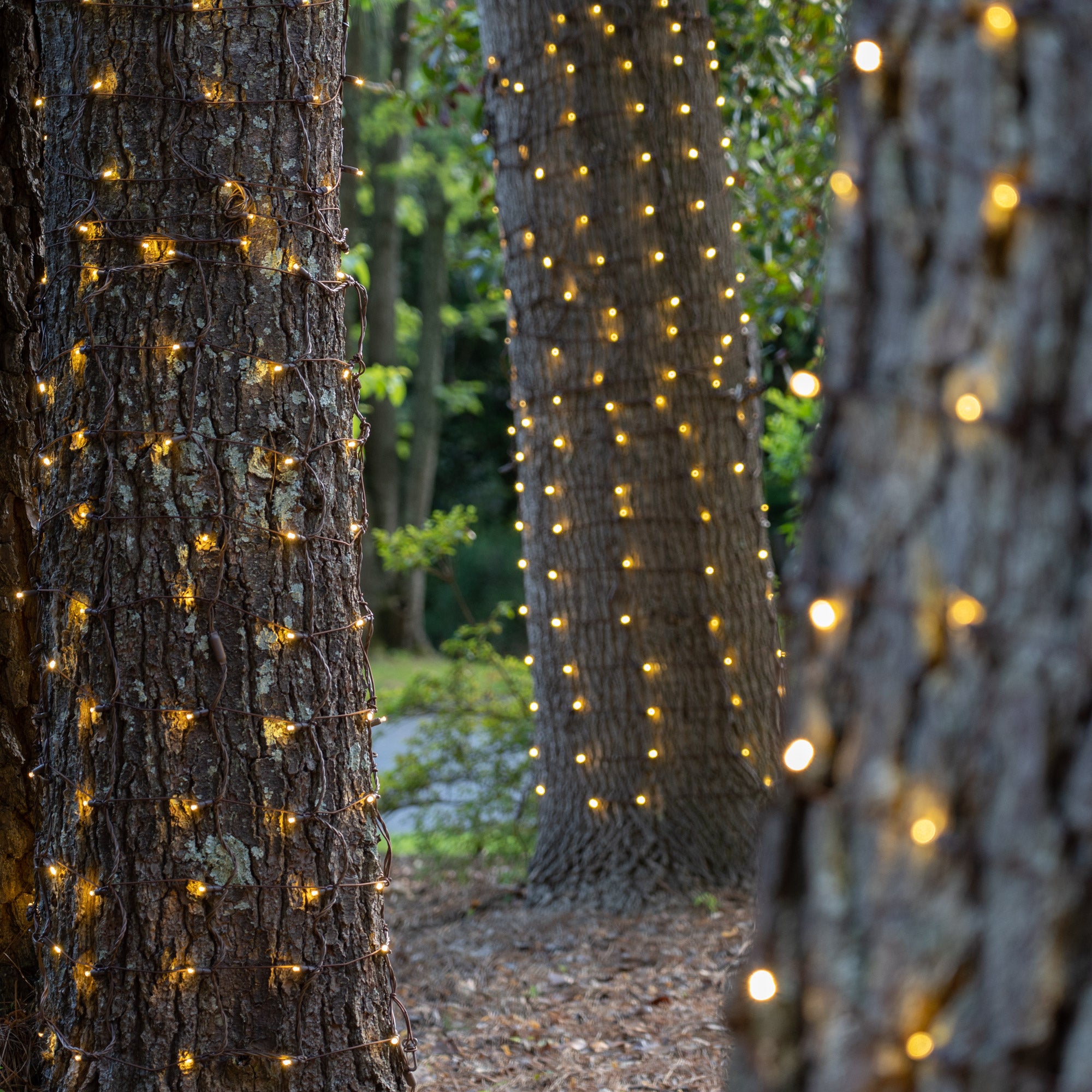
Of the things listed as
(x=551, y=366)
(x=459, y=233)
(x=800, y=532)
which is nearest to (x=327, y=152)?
(x=800, y=532)

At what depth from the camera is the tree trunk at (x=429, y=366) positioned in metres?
15.9

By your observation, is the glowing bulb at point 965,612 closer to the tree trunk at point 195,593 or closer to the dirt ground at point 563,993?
the tree trunk at point 195,593

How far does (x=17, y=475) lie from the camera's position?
2.88 meters

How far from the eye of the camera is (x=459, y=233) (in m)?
18.6

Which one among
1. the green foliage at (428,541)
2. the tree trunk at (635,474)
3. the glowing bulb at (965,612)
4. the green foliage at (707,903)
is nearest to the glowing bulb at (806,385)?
the glowing bulb at (965,612)

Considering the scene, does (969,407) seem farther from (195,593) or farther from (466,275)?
(466,275)

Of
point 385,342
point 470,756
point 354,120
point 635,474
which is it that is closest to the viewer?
point 635,474

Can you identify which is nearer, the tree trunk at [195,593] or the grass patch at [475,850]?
the tree trunk at [195,593]

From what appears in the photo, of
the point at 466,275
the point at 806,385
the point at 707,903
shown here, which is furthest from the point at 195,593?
the point at 466,275

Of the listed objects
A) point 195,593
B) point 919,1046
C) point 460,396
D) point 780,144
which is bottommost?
point 919,1046

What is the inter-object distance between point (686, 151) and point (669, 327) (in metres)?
0.73

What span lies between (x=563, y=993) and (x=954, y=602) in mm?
2845

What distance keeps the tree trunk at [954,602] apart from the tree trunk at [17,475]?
222 centimetres

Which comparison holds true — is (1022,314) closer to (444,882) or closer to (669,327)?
(669,327)
